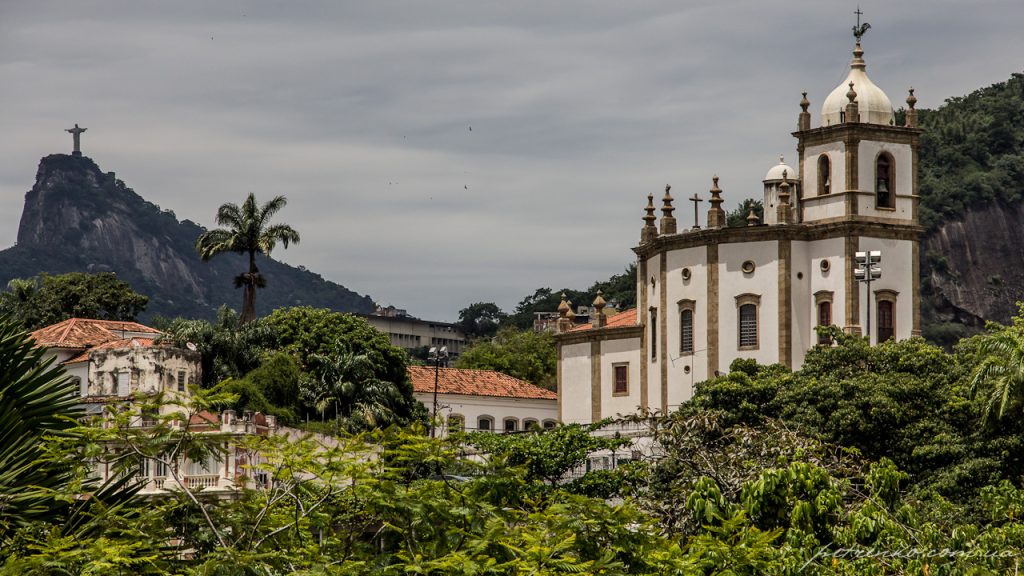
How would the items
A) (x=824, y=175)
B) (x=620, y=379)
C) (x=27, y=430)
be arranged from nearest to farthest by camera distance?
(x=27, y=430), (x=824, y=175), (x=620, y=379)

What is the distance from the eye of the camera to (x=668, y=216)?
65.1m

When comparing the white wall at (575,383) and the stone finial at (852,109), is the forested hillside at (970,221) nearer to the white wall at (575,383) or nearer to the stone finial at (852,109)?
the white wall at (575,383)

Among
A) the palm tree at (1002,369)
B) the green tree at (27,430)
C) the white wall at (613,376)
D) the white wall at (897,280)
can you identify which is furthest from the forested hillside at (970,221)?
the green tree at (27,430)

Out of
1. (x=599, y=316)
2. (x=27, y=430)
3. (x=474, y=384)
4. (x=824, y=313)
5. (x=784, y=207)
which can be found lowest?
(x=27, y=430)

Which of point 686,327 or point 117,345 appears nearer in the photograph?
point 686,327

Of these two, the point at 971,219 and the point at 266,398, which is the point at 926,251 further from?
the point at 266,398

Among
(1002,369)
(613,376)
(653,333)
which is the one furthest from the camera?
(613,376)

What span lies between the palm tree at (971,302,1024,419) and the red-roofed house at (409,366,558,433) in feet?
145

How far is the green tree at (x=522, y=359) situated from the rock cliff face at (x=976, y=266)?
49.3m

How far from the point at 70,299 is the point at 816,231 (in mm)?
46222

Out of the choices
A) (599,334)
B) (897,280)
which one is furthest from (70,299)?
(897,280)

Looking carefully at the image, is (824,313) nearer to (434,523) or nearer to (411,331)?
(434,523)

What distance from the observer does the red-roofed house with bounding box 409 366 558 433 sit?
85.8 metres

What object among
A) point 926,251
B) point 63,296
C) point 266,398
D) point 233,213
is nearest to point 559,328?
point 266,398
